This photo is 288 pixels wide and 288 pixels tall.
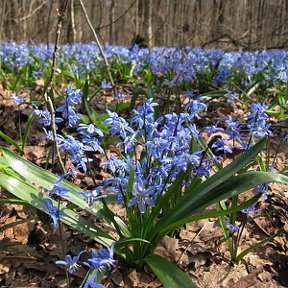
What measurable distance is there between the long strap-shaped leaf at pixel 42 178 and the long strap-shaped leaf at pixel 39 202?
5 centimetres

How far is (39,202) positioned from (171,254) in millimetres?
664

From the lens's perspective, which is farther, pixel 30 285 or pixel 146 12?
pixel 146 12

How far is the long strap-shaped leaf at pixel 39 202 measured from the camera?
5.63 feet

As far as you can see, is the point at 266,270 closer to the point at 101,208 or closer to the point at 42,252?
the point at 101,208

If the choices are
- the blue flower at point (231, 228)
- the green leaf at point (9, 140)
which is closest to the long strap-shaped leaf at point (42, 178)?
the blue flower at point (231, 228)

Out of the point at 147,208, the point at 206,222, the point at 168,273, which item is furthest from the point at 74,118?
the point at 206,222

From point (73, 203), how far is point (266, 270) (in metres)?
0.95

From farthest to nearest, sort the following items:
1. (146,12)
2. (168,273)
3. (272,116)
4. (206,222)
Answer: (146,12), (272,116), (206,222), (168,273)

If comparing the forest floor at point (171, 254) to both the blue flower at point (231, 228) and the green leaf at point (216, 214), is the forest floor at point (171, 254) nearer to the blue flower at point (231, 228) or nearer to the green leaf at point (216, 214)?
the blue flower at point (231, 228)

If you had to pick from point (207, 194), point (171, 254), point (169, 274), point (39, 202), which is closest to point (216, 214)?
point (207, 194)

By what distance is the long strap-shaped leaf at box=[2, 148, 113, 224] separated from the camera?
1.85 metres

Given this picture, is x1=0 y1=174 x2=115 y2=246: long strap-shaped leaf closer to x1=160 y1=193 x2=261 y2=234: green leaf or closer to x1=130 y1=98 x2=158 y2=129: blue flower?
x1=160 y1=193 x2=261 y2=234: green leaf

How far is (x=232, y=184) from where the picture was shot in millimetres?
1657

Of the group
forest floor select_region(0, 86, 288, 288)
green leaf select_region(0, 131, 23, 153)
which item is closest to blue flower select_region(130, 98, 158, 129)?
forest floor select_region(0, 86, 288, 288)
